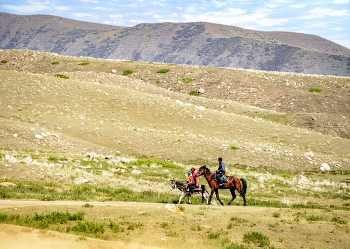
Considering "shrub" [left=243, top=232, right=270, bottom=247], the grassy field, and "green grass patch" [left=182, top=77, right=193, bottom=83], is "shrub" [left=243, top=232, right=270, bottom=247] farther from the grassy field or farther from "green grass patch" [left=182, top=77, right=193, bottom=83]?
"green grass patch" [left=182, top=77, right=193, bottom=83]

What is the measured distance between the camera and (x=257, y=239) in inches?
436

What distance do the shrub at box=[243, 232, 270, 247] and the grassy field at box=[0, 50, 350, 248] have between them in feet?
0.13

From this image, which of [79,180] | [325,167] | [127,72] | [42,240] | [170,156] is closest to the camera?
[42,240]

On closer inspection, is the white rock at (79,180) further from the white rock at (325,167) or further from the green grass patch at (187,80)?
the green grass patch at (187,80)

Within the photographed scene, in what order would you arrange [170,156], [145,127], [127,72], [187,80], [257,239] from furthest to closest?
[127,72] < [187,80] < [145,127] < [170,156] < [257,239]

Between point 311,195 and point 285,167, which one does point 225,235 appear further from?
point 285,167

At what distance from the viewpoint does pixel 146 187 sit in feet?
72.4

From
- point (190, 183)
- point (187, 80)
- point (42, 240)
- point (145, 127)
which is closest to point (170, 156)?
point (145, 127)

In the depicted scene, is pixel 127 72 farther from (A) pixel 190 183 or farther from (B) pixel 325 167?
(A) pixel 190 183

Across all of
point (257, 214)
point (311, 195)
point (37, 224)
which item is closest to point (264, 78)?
point (311, 195)

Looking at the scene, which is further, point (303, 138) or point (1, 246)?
point (303, 138)

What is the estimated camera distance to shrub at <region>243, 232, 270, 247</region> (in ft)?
35.5

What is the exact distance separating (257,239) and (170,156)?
2687 cm

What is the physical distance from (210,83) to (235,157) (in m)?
51.2
